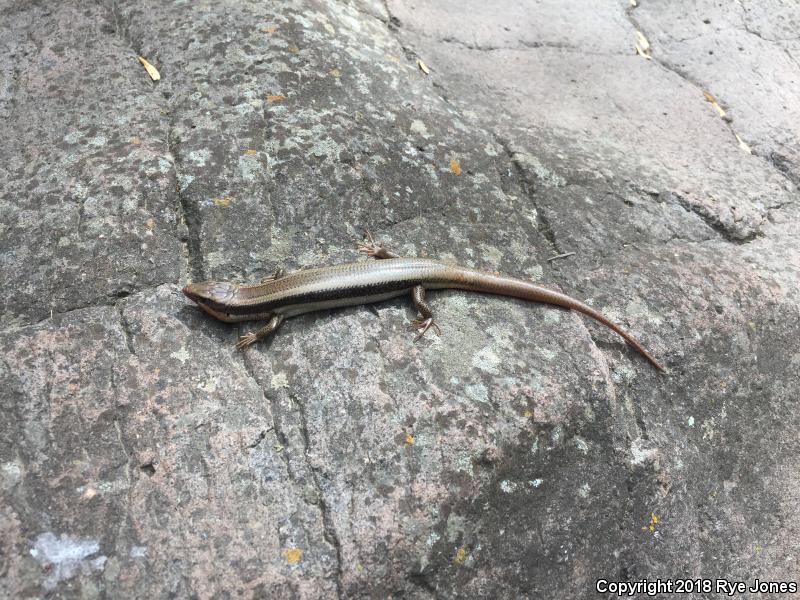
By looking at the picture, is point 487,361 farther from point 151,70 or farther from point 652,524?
point 151,70

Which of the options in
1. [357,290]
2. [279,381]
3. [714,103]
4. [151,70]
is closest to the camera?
[279,381]

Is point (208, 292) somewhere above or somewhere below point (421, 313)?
above

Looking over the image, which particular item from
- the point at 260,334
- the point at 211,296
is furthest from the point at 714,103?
the point at 211,296

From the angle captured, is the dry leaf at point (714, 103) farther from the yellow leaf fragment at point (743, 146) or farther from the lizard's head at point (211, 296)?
the lizard's head at point (211, 296)

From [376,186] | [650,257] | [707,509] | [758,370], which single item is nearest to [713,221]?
[650,257]

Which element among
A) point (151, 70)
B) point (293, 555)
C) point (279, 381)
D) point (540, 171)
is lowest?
point (293, 555)

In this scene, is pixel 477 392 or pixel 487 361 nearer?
pixel 477 392

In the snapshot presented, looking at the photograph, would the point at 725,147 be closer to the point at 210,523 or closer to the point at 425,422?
the point at 425,422
